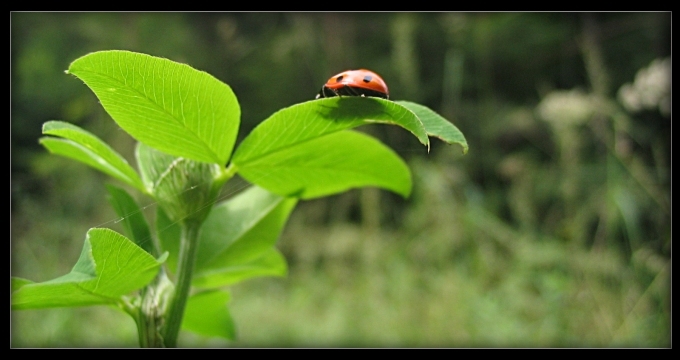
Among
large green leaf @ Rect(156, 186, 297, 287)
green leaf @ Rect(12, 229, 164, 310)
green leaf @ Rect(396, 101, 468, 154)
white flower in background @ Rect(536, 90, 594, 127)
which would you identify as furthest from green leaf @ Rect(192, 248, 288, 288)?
white flower in background @ Rect(536, 90, 594, 127)

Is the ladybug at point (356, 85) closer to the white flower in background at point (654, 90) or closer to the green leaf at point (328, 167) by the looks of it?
the green leaf at point (328, 167)

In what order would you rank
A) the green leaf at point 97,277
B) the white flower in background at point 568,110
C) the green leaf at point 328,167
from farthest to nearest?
the white flower in background at point 568,110 < the green leaf at point 328,167 < the green leaf at point 97,277

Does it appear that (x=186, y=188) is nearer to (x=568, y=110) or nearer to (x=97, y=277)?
(x=97, y=277)

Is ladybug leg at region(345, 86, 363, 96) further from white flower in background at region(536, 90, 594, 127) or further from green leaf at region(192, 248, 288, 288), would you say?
white flower in background at region(536, 90, 594, 127)

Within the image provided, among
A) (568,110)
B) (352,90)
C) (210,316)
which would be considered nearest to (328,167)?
(352,90)

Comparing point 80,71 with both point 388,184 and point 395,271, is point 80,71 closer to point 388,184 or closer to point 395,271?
point 388,184

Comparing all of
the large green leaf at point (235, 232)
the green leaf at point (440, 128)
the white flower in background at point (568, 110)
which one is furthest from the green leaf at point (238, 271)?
the white flower in background at point (568, 110)
